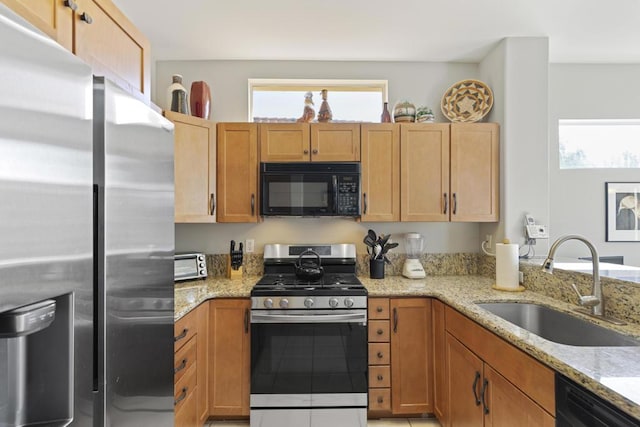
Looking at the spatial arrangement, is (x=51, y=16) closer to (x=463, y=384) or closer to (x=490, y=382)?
(x=490, y=382)

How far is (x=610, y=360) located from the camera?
1143mm

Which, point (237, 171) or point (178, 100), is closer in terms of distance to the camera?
point (178, 100)

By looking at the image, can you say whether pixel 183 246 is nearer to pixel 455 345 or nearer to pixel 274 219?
pixel 274 219

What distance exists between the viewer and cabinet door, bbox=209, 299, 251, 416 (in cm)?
225

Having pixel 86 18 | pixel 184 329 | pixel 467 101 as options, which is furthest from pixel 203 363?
pixel 467 101

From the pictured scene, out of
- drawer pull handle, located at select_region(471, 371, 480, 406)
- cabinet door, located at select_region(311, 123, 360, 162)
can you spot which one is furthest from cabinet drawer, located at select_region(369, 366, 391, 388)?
cabinet door, located at select_region(311, 123, 360, 162)

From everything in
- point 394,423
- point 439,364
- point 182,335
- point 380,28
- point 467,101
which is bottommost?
point 394,423

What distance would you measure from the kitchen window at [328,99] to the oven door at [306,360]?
1687 millimetres

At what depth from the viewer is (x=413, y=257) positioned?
2867mm

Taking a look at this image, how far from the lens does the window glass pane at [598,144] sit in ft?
9.72

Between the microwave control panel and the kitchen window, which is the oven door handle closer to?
the microwave control panel

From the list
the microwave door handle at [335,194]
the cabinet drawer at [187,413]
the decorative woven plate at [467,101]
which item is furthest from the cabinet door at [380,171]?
the cabinet drawer at [187,413]

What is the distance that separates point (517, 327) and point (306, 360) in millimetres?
1270

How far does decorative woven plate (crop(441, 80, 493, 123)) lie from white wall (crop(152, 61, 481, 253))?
0.12 m
